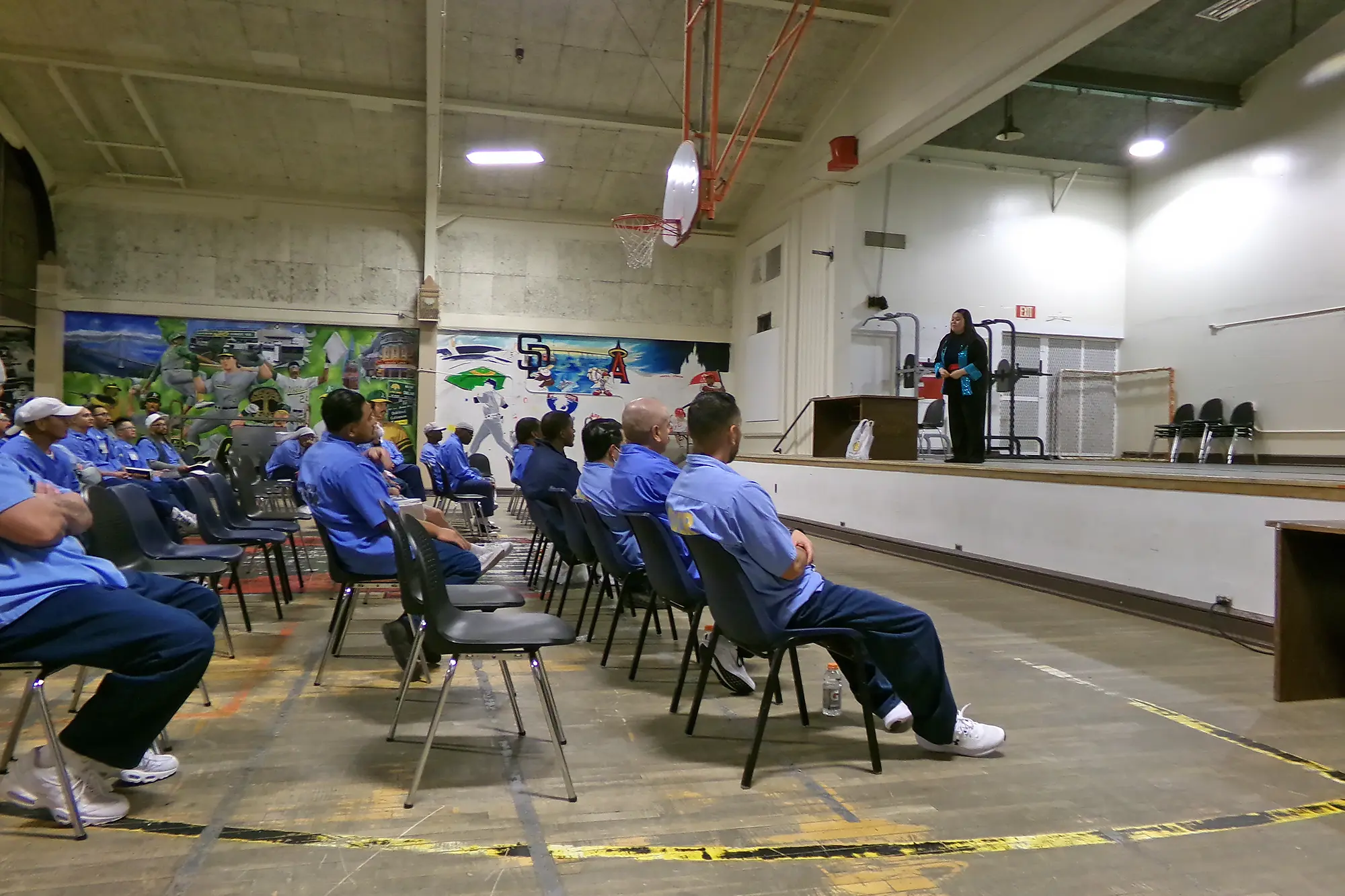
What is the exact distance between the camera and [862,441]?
8.77 m

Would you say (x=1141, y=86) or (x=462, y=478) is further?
(x=1141, y=86)

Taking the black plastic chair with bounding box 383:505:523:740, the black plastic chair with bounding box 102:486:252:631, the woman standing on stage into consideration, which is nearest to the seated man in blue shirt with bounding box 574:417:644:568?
the black plastic chair with bounding box 383:505:523:740

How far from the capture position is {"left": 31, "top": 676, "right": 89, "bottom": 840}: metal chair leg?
1.95m

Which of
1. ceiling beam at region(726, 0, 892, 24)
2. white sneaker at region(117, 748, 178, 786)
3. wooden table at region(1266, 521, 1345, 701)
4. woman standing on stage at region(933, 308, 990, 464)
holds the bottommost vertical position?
white sneaker at region(117, 748, 178, 786)

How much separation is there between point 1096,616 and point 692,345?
396 inches

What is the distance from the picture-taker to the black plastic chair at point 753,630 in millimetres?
2312

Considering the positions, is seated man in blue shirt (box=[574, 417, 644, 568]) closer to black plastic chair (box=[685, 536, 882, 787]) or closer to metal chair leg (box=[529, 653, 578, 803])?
black plastic chair (box=[685, 536, 882, 787])

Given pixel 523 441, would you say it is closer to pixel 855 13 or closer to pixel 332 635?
pixel 332 635

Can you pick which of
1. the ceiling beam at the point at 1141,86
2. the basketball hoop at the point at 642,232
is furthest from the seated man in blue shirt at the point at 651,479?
the ceiling beam at the point at 1141,86

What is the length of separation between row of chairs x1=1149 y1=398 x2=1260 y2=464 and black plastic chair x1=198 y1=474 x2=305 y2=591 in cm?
1079

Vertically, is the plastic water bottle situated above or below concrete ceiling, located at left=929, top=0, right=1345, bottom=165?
below

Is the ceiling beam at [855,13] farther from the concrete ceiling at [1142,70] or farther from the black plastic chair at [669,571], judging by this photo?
the black plastic chair at [669,571]

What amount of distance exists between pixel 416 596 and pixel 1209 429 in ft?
37.1

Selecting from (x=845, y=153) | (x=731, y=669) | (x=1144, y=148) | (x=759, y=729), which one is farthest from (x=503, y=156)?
(x=759, y=729)
